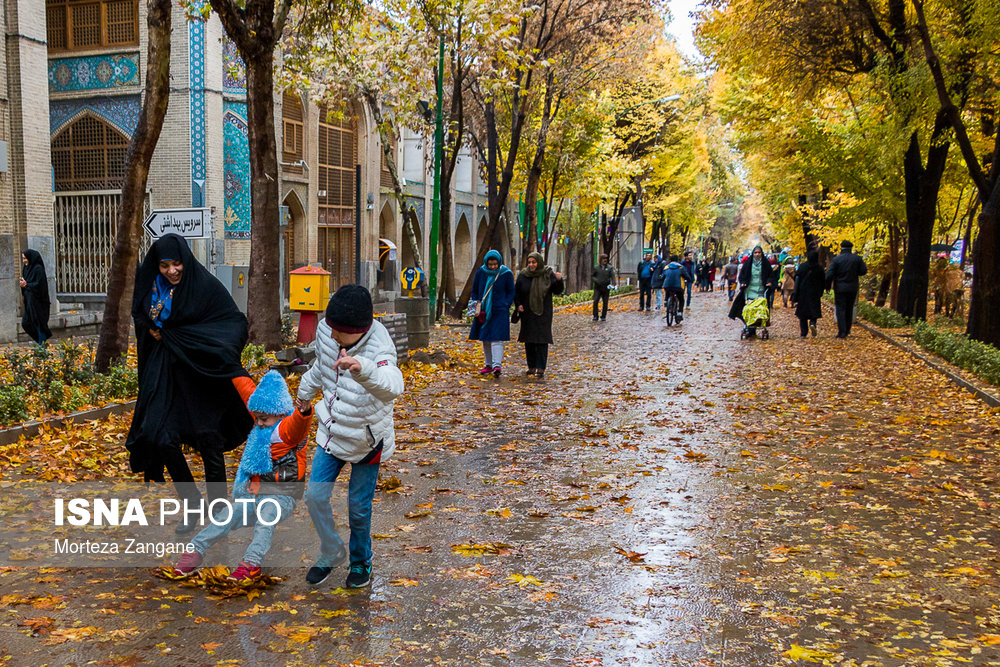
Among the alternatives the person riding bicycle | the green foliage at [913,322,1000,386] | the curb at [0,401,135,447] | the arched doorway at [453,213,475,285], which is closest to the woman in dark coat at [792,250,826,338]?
the green foliage at [913,322,1000,386]

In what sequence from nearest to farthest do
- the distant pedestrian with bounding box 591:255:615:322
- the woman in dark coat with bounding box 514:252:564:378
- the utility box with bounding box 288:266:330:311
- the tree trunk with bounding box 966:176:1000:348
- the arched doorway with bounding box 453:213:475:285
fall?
1. the woman in dark coat with bounding box 514:252:564:378
2. the utility box with bounding box 288:266:330:311
3. the tree trunk with bounding box 966:176:1000:348
4. the distant pedestrian with bounding box 591:255:615:322
5. the arched doorway with bounding box 453:213:475:285

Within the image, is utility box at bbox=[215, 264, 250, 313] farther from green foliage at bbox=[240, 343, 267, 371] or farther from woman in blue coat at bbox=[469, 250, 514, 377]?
woman in blue coat at bbox=[469, 250, 514, 377]

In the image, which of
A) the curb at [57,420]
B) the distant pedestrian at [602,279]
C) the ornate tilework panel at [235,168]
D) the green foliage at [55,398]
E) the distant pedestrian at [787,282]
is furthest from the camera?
the distant pedestrian at [787,282]

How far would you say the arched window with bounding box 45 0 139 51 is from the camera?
2583 centimetres

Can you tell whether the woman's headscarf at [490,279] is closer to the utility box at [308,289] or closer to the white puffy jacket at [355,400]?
the utility box at [308,289]

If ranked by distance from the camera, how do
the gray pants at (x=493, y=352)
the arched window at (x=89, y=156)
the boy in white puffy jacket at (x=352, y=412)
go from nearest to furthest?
the boy in white puffy jacket at (x=352, y=412), the gray pants at (x=493, y=352), the arched window at (x=89, y=156)

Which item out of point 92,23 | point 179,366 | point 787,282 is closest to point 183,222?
point 179,366

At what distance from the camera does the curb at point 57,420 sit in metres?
8.35

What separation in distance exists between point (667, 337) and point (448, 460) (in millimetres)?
13446

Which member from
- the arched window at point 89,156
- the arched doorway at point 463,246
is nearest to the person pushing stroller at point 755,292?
the arched window at point 89,156

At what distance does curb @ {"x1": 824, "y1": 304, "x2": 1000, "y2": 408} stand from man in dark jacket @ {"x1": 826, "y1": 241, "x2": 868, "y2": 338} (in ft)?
2.75

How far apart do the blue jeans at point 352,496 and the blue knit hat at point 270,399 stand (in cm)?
28

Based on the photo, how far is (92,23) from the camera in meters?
26.3

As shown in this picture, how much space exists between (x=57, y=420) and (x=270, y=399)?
4.83 metres
